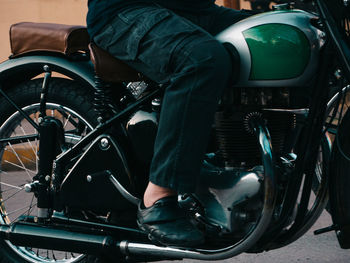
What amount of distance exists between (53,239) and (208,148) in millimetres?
778

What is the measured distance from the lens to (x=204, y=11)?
2.83m

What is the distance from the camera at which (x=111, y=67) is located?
9.12ft

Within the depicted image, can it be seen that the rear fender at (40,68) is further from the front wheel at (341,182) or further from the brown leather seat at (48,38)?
the front wheel at (341,182)

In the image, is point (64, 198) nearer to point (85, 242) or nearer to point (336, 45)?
point (85, 242)

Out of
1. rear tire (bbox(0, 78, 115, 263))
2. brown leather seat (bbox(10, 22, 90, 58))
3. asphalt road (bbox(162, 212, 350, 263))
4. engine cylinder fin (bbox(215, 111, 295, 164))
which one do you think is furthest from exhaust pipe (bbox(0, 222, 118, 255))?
asphalt road (bbox(162, 212, 350, 263))

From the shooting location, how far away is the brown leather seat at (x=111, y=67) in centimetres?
Result: 277

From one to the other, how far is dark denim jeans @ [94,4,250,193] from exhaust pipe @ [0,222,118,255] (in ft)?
1.48

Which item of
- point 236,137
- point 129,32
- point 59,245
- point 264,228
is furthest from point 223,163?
point 59,245

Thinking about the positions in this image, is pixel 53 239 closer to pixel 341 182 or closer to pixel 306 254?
pixel 341 182

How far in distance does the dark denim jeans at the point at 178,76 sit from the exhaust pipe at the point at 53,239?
1.48ft

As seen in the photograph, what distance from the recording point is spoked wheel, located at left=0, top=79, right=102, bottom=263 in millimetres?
3098

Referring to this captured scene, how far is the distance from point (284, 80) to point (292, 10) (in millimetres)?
317

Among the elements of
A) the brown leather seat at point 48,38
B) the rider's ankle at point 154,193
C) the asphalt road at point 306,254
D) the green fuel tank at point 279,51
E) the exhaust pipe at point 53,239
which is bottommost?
the asphalt road at point 306,254

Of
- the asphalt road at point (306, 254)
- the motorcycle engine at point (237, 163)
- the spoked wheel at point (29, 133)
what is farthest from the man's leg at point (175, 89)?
the asphalt road at point (306, 254)
